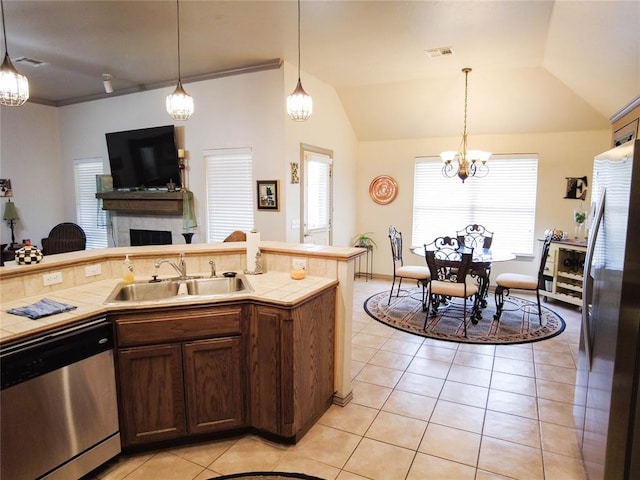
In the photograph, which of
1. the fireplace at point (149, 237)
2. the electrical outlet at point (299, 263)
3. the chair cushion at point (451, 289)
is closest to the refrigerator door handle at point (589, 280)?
the electrical outlet at point (299, 263)

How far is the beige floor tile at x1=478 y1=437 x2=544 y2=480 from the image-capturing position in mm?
Answer: 2240

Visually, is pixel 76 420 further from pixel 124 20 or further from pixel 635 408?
pixel 124 20

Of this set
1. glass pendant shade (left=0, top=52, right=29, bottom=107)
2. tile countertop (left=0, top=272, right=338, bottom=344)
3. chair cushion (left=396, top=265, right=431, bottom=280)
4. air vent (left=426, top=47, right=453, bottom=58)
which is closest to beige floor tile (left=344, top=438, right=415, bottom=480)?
tile countertop (left=0, top=272, right=338, bottom=344)

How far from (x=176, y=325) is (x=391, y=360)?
2.20 meters

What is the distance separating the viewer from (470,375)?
11.2 feet

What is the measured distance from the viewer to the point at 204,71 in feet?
16.6

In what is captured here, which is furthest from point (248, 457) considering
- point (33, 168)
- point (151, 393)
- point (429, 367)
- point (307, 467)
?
point (33, 168)

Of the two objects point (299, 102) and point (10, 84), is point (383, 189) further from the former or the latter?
point (10, 84)

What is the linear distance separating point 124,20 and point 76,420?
11.1ft

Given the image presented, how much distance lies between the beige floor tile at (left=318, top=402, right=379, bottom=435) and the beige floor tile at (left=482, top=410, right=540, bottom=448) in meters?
0.78

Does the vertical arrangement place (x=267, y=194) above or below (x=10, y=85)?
below

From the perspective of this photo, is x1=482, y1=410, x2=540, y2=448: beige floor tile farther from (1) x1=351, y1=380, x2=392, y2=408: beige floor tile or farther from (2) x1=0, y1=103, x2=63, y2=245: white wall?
(2) x1=0, y1=103, x2=63, y2=245: white wall

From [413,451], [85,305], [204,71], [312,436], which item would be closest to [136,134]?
[204,71]

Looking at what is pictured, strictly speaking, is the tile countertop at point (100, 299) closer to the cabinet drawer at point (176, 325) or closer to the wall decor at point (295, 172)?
the cabinet drawer at point (176, 325)
